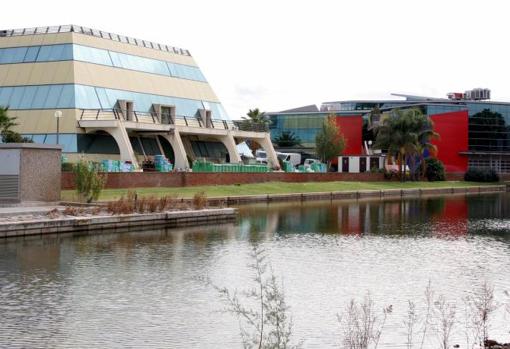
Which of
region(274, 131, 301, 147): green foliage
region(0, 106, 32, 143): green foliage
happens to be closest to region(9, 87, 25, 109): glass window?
region(0, 106, 32, 143): green foliage

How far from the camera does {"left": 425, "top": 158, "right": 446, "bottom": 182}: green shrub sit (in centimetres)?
9100

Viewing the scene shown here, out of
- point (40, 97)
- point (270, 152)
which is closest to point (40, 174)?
point (40, 97)

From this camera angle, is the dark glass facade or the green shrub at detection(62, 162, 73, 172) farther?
the dark glass facade

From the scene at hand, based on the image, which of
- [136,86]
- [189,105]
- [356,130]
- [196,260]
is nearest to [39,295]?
[196,260]

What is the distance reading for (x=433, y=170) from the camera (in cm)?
9138

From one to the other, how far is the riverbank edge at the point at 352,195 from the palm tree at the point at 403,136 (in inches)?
240

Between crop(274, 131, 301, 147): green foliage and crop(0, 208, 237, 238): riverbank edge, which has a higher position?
crop(274, 131, 301, 147): green foliage

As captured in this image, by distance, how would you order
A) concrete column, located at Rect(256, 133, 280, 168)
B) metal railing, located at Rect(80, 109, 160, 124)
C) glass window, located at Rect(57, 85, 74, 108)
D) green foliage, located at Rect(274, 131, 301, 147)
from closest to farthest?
glass window, located at Rect(57, 85, 74, 108), metal railing, located at Rect(80, 109, 160, 124), concrete column, located at Rect(256, 133, 280, 168), green foliage, located at Rect(274, 131, 301, 147)

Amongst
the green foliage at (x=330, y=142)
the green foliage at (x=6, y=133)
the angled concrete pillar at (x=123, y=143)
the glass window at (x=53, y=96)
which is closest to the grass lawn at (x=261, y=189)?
the angled concrete pillar at (x=123, y=143)

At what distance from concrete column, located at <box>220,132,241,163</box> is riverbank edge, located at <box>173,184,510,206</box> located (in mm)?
10314

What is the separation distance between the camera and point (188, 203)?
1580 inches

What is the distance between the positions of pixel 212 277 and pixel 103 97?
42.8m

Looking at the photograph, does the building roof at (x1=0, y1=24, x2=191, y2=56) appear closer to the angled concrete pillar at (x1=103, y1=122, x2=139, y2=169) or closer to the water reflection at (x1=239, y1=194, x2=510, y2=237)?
the angled concrete pillar at (x1=103, y1=122, x2=139, y2=169)

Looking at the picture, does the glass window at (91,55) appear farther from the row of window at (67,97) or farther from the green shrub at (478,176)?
the green shrub at (478,176)
